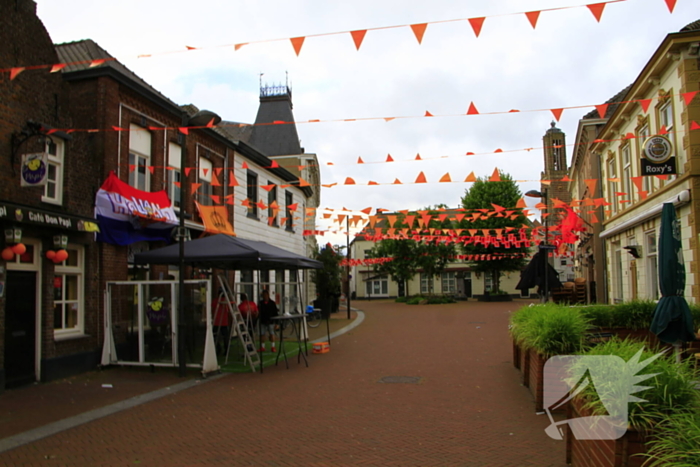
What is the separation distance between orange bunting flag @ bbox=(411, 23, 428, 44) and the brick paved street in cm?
474

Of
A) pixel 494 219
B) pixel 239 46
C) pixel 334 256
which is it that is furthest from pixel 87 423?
pixel 494 219

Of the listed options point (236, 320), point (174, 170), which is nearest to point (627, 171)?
point (236, 320)

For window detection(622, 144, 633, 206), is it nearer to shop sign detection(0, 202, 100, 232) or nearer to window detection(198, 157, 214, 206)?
window detection(198, 157, 214, 206)

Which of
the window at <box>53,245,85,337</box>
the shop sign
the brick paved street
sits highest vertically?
the shop sign

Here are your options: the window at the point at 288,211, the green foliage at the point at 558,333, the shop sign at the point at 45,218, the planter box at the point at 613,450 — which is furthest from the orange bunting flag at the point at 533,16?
the window at the point at 288,211

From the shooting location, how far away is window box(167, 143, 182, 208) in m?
14.9

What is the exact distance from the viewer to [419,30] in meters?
6.57

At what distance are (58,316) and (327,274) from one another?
19413 mm

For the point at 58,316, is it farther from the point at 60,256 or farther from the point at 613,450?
the point at 613,450

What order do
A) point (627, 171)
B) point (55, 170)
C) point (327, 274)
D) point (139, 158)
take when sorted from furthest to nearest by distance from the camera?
point (327, 274), point (627, 171), point (139, 158), point (55, 170)

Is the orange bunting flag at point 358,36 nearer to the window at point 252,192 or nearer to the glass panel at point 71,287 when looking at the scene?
the glass panel at point 71,287

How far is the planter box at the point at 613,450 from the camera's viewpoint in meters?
3.56

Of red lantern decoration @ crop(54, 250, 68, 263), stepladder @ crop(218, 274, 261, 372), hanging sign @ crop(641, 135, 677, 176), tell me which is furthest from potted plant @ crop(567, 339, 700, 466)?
hanging sign @ crop(641, 135, 677, 176)

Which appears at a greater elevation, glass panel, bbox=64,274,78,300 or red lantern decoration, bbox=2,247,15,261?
red lantern decoration, bbox=2,247,15,261
